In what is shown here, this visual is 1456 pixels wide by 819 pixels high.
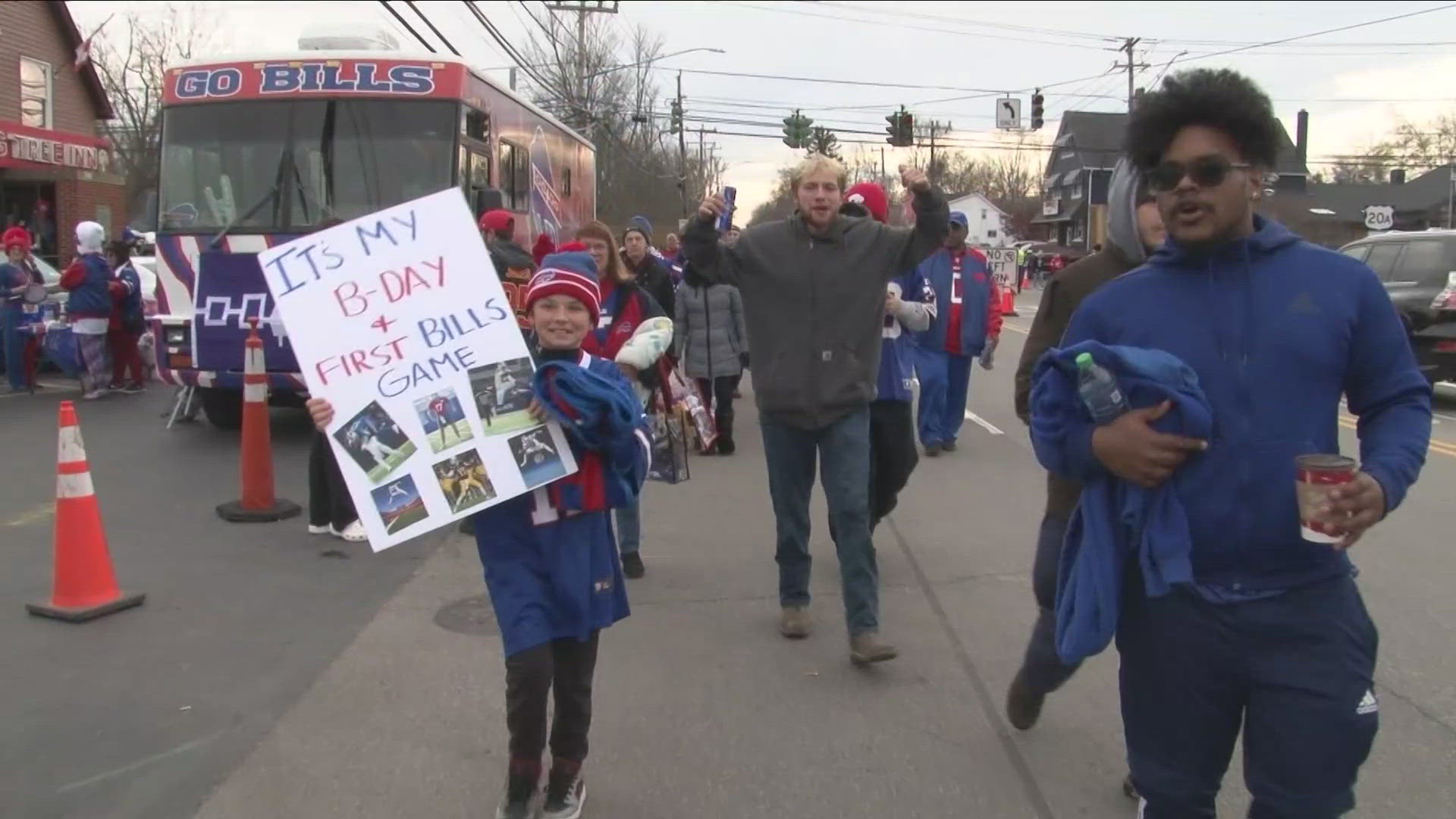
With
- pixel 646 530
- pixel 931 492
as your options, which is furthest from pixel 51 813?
pixel 931 492

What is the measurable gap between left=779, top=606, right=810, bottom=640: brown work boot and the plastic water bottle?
302 cm

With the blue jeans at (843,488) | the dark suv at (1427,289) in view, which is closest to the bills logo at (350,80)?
the blue jeans at (843,488)

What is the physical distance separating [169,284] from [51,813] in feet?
24.5

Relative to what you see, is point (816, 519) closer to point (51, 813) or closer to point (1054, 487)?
point (1054, 487)

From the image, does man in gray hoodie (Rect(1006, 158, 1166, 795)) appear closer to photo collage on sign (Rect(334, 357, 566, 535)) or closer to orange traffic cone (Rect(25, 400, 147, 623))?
photo collage on sign (Rect(334, 357, 566, 535))

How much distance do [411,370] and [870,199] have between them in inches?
103

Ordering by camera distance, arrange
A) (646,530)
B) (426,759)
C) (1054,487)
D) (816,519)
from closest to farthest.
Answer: (1054,487) < (426,759) < (646,530) < (816,519)

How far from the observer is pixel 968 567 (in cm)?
647

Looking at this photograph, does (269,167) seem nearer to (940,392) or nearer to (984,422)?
(940,392)

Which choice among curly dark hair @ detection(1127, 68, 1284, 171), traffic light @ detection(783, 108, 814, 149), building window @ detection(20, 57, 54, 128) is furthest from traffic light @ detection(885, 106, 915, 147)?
curly dark hair @ detection(1127, 68, 1284, 171)

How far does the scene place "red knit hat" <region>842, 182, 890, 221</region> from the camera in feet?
17.0

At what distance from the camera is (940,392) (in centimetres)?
1001

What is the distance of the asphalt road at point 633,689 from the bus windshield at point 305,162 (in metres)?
3.39

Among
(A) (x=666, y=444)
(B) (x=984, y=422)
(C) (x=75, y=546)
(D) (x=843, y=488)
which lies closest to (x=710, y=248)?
(A) (x=666, y=444)
